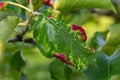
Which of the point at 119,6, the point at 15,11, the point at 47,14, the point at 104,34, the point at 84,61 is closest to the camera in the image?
the point at 84,61

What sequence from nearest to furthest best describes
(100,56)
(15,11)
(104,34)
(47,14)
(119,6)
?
1. (47,14)
2. (100,56)
3. (15,11)
4. (104,34)
5. (119,6)

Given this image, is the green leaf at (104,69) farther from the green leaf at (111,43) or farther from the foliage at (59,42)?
the green leaf at (111,43)

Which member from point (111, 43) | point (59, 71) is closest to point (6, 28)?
point (59, 71)

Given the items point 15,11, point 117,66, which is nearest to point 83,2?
point 117,66

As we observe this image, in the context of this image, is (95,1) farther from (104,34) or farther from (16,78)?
(104,34)

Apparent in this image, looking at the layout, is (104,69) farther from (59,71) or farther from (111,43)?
(111,43)

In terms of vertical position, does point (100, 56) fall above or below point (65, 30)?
below

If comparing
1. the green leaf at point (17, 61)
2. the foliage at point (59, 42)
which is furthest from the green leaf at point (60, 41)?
the green leaf at point (17, 61)
